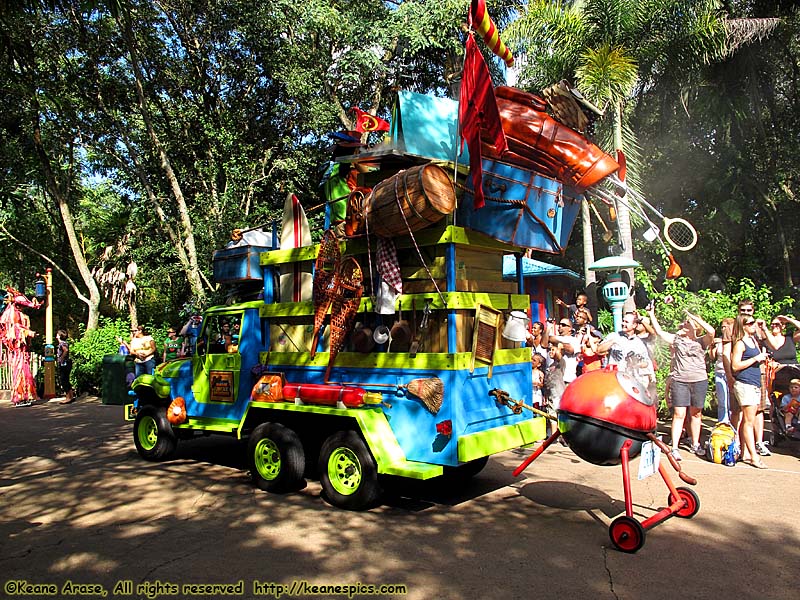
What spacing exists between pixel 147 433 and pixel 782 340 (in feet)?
28.0

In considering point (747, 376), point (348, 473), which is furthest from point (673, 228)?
point (348, 473)

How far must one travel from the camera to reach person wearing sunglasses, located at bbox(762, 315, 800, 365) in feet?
26.8

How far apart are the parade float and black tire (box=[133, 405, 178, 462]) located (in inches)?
57.7

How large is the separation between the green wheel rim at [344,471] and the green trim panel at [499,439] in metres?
1.04

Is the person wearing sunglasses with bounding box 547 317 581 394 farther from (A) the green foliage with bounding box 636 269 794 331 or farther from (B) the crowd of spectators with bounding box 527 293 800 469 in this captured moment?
(A) the green foliage with bounding box 636 269 794 331

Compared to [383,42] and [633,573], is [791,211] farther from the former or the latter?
[633,573]

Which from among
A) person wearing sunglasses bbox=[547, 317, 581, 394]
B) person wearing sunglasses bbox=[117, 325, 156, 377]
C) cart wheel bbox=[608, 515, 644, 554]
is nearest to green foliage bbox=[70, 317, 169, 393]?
person wearing sunglasses bbox=[117, 325, 156, 377]

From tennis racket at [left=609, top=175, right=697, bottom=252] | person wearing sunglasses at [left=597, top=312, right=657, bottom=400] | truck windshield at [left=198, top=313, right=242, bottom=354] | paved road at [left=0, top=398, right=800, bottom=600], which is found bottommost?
paved road at [left=0, top=398, right=800, bottom=600]

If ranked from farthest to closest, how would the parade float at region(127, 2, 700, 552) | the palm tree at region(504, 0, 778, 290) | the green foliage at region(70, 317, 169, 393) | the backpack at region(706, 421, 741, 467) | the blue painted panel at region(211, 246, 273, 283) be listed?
the green foliage at region(70, 317, 169, 393), the palm tree at region(504, 0, 778, 290), the blue painted panel at region(211, 246, 273, 283), the backpack at region(706, 421, 741, 467), the parade float at region(127, 2, 700, 552)

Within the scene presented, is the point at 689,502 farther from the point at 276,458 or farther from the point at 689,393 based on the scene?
the point at 276,458

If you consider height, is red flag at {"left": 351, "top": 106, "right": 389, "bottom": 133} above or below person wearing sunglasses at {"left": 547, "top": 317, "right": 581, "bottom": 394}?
above

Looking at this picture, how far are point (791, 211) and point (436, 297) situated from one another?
20763 millimetres

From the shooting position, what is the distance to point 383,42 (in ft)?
55.8

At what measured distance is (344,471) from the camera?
19.1 feet
